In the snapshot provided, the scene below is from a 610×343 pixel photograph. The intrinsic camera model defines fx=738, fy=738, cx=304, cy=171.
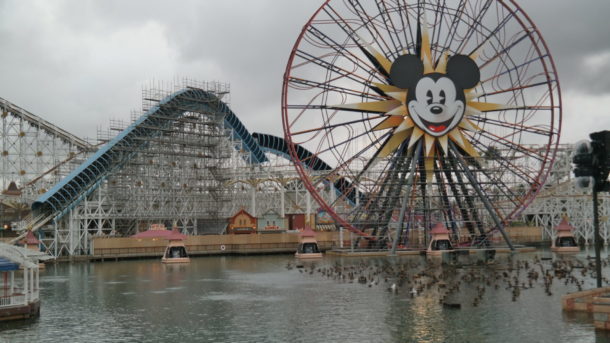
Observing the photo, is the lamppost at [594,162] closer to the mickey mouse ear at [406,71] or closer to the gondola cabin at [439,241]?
the mickey mouse ear at [406,71]

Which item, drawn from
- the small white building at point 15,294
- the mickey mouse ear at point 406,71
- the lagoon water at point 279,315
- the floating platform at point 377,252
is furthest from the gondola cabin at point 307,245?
the small white building at point 15,294

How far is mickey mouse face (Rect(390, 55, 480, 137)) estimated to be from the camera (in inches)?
2608

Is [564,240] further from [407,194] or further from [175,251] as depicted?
[175,251]

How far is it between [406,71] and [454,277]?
23.7m

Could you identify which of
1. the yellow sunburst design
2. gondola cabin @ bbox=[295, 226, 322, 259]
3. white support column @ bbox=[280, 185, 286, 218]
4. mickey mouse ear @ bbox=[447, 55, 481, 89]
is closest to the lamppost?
the yellow sunburst design

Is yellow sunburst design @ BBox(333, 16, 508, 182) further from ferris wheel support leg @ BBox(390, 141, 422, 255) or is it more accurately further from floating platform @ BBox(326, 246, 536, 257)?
floating platform @ BBox(326, 246, 536, 257)

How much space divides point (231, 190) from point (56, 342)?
70324mm

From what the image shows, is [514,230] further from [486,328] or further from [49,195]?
[486,328]

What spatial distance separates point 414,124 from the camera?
66875mm

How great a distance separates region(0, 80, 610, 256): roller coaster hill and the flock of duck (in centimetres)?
1975

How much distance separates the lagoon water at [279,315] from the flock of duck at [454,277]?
2.36 ft

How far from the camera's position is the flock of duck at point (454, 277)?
4097 centimetres

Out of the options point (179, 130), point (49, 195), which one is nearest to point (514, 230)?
point (179, 130)

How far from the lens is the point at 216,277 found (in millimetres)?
54375
